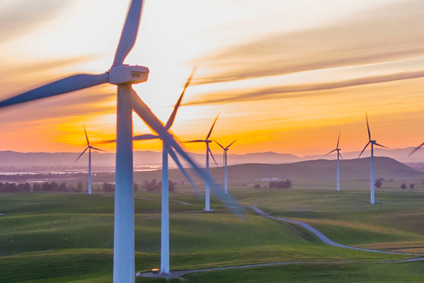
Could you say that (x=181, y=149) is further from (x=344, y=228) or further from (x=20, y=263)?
(x=344, y=228)

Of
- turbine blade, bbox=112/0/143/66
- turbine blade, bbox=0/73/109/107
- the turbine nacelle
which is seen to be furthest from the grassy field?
turbine blade, bbox=0/73/109/107

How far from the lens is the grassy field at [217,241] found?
200ft

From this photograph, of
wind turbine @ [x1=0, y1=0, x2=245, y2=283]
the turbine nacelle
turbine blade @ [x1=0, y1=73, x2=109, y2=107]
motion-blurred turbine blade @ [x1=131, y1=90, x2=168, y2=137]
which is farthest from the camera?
motion-blurred turbine blade @ [x1=131, y1=90, x2=168, y2=137]

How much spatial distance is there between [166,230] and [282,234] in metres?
45.0

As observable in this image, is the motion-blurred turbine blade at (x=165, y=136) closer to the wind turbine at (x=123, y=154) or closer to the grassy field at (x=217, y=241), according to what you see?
the wind turbine at (x=123, y=154)

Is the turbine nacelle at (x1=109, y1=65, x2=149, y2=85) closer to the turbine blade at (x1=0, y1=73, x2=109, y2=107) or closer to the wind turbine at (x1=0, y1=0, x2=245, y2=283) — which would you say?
the wind turbine at (x1=0, y1=0, x2=245, y2=283)

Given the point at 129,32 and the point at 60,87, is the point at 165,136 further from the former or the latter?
the point at 129,32

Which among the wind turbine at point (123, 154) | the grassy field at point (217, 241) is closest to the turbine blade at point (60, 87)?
the wind turbine at point (123, 154)

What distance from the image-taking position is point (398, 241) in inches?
3834

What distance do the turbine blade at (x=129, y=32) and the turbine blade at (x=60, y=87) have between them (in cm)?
170

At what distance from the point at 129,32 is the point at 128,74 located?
425cm

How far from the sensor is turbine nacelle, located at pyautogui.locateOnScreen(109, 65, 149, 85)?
28844 mm

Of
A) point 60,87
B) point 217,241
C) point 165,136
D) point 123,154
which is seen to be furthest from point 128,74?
point 217,241

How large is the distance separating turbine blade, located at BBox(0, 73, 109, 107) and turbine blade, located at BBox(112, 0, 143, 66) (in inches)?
67.1
